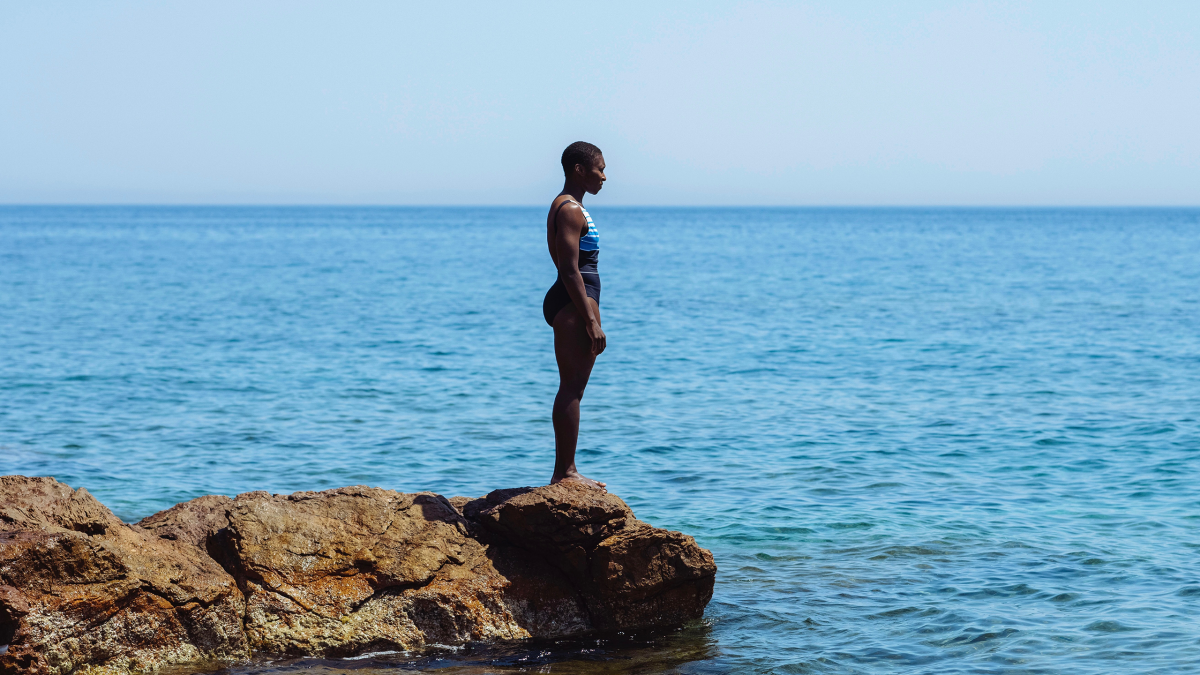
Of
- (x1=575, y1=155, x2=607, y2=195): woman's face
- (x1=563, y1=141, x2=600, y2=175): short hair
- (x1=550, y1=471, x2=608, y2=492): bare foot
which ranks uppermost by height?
(x1=563, y1=141, x2=600, y2=175): short hair

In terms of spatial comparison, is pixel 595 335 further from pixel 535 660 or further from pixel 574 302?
pixel 535 660

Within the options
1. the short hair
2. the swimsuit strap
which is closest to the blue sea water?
the swimsuit strap

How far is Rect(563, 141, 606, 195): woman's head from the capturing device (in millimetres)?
7332

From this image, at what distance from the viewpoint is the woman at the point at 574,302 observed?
23.7 feet

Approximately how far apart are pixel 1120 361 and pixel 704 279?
30.2m

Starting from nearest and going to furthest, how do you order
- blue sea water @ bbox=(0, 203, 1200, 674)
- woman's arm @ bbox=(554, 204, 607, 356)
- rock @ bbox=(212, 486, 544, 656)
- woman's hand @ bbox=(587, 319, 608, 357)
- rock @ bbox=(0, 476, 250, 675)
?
rock @ bbox=(0, 476, 250, 675), rock @ bbox=(212, 486, 544, 656), woman's arm @ bbox=(554, 204, 607, 356), woman's hand @ bbox=(587, 319, 608, 357), blue sea water @ bbox=(0, 203, 1200, 674)

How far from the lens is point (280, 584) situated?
681 cm

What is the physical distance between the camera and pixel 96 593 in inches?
248

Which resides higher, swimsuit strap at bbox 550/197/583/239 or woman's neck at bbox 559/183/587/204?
woman's neck at bbox 559/183/587/204

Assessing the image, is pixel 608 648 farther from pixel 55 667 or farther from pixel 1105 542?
pixel 1105 542

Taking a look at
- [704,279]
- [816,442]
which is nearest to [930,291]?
[704,279]

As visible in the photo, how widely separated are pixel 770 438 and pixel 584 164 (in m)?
8.11

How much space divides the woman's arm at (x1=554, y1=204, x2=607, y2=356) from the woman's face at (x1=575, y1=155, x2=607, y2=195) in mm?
266

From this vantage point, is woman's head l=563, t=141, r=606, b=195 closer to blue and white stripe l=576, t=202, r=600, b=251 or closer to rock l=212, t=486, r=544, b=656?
blue and white stripe l=576, t=202, r=600, b=251
